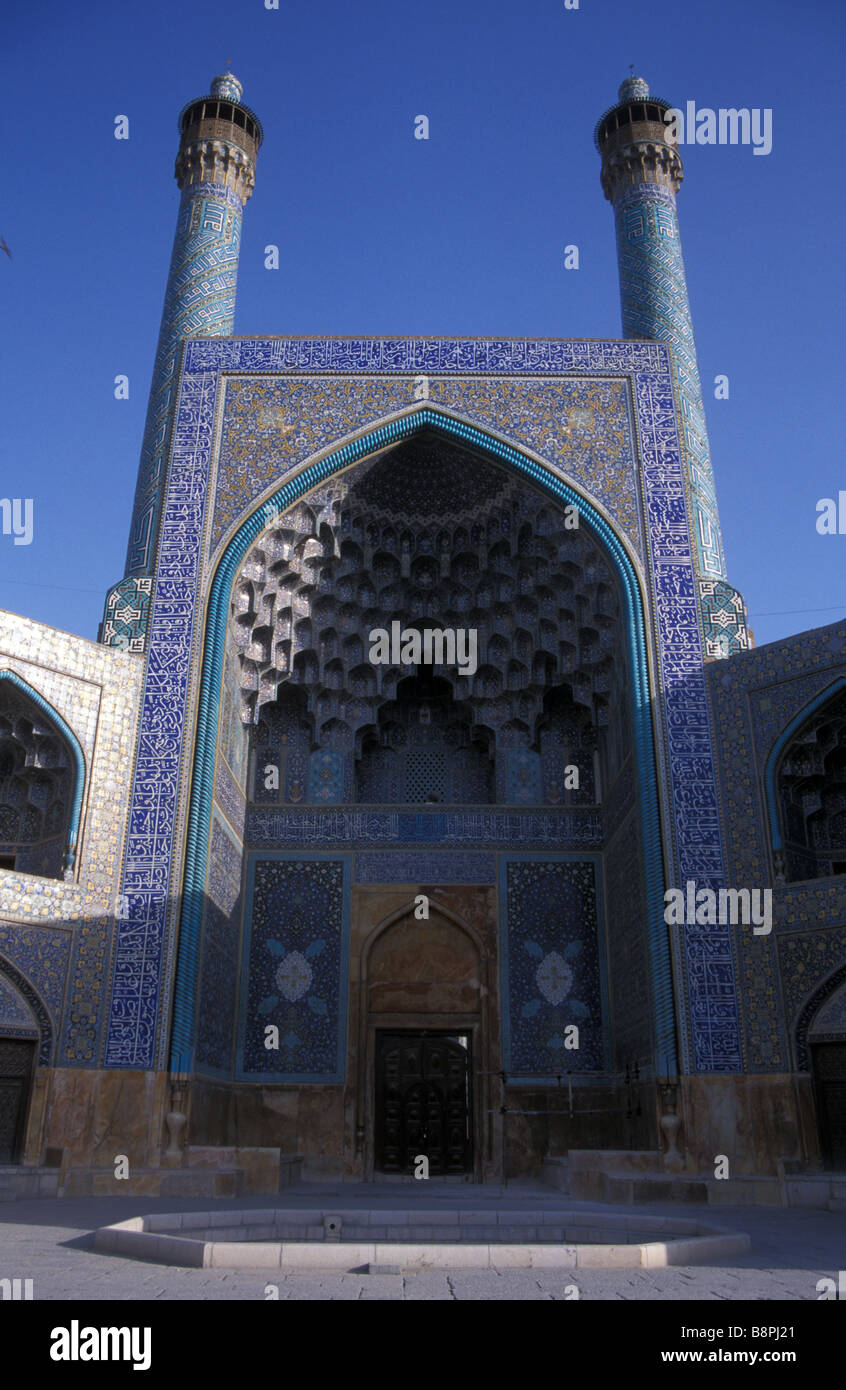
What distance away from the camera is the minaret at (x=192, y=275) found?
10.0 metres

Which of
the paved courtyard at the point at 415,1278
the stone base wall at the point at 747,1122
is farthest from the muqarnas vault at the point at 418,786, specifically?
the paved courtyard at the point at 415,1278

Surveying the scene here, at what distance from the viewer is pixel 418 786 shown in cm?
1205

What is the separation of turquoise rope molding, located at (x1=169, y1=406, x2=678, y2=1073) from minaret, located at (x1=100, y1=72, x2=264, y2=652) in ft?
2.36

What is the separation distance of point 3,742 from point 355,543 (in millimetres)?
4104

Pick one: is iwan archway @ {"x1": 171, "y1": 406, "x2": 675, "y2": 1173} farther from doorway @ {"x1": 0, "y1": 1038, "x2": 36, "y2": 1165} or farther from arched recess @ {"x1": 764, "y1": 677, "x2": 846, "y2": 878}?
doorway @ {"x1": 0, "y1": 1038, "x2": 36, "y2": 1165}

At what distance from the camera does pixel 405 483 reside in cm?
1171

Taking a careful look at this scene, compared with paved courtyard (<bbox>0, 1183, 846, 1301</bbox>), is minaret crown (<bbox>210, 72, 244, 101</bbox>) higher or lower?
higher

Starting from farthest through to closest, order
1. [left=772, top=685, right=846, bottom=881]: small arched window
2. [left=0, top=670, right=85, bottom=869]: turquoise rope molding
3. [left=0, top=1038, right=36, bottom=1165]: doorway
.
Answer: [left=772, top=685, right=846, bottom=881]: small arched window
[left=0, top=670, right=85, bottom=869]: turquoise rope molding
[left=0, top=1038, right=36, bottom=1165]: doorway

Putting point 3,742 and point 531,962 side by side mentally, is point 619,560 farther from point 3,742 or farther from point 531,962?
point 3,742

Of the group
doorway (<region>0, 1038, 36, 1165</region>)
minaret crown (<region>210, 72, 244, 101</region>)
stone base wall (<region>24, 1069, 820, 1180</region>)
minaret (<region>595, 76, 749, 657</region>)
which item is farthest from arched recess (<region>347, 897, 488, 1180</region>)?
minaret crown (<region>210, 72, 244, 101</region>)

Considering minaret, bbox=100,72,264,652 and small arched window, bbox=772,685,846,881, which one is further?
minaret, bbox=100,72,264,652

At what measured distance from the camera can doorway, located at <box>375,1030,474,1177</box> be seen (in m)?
10.3

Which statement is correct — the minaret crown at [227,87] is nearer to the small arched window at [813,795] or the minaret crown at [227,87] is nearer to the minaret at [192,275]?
the minaret at [192,275]
